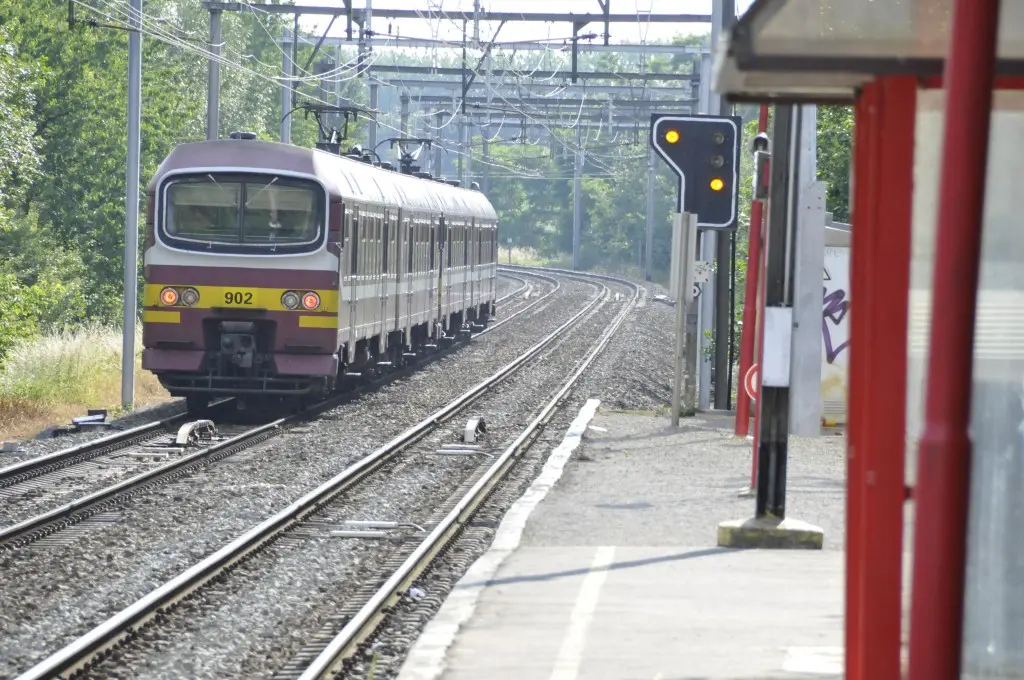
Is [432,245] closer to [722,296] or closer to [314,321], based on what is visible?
[722,296]

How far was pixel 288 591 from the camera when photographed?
951 centimetres

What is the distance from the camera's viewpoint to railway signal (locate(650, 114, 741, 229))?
17203mm

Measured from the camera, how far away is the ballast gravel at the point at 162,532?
28.1 ft

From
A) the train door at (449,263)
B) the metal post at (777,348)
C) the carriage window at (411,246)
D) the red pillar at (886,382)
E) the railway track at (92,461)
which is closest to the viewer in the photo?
the red pillar at (886,382)

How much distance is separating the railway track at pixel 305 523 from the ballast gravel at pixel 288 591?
102 mm

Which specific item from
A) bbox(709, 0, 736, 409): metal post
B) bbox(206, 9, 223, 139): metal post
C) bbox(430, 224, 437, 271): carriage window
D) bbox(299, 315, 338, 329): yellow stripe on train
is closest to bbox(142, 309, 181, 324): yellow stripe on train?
bbox(299, 315, 338, 329): yellow stripe on train

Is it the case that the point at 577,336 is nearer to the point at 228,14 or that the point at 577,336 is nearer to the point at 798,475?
the point at 798,475

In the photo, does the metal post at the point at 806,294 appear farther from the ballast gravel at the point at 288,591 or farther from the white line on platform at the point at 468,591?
the ballast gravel at the point at 288,591

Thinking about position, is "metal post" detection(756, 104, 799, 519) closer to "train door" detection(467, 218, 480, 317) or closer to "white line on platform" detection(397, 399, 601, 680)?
"white line on platform" detection(397, 399, 601, 680)

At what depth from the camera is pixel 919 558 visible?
8.10ft

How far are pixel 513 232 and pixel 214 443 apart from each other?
3505 inches

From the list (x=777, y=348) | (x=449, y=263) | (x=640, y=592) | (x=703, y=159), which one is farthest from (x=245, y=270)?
(x=449, y=263)

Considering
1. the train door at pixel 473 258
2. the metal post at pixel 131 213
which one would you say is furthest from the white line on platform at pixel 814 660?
the train door at pixel 473 258

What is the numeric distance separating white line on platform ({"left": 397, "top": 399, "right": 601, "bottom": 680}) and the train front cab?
15.2 feet
